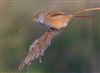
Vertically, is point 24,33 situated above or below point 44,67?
above

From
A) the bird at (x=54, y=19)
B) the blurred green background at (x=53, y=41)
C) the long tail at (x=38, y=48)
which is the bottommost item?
the blurred green background at (x=53, y=41)

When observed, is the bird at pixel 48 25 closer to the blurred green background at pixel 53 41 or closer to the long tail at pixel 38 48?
the long tail at pixel 38 48

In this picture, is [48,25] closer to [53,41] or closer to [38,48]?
[38,48]

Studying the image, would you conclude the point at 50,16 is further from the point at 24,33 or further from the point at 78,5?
the point at 24,33

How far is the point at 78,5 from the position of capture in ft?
4.14

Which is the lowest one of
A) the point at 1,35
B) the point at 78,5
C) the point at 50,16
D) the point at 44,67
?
the point at 44,67

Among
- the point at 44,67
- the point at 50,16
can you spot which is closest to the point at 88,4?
the point at 44,67

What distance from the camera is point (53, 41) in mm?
1387

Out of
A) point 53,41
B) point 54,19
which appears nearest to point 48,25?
point 54,19

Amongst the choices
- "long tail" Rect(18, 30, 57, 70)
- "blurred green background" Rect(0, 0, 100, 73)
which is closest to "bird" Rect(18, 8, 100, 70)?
"long tail" Rect(18, 30, 57, 70)

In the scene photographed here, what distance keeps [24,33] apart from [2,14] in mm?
143

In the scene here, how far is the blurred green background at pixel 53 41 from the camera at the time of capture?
1326mm

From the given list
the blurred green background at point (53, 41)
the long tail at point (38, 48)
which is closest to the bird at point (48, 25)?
the long tail at point (38, 48)

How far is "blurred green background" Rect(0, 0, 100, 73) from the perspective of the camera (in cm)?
133
